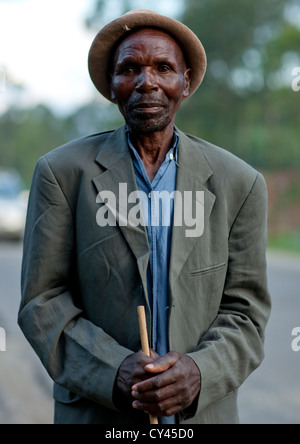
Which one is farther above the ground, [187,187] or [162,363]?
[187,187]

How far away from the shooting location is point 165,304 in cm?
200

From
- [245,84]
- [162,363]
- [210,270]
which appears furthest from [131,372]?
[245,84]

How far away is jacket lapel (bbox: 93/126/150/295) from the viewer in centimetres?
197

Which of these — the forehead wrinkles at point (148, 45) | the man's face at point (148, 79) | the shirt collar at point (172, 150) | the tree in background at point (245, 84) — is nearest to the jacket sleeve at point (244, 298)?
the shirt collar at point (172, 150)

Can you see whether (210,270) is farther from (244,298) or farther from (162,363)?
(162,363)

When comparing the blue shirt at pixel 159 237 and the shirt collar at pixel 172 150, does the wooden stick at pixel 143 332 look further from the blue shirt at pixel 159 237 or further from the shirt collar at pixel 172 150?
the shirt collar at pixel 172 150

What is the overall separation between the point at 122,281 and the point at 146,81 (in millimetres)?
609

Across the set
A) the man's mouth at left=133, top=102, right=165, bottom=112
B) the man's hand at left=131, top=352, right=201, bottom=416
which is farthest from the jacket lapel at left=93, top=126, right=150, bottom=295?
the man's hand at left=131, top=352, right=201, bottom=416

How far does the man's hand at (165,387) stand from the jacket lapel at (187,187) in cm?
24

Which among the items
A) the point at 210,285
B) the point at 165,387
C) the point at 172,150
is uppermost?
the point at 172,150

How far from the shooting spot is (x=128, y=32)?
2.09 meters
